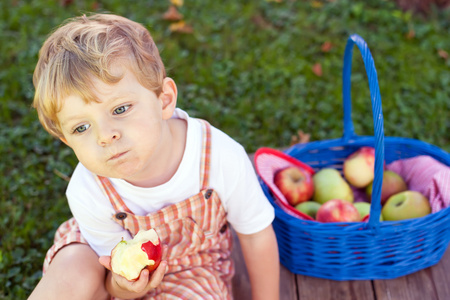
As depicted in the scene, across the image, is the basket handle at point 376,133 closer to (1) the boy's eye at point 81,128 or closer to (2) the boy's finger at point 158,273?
(2) the boy's finger at point 158,273

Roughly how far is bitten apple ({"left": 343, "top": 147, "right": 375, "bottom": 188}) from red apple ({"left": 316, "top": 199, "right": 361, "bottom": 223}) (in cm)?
30

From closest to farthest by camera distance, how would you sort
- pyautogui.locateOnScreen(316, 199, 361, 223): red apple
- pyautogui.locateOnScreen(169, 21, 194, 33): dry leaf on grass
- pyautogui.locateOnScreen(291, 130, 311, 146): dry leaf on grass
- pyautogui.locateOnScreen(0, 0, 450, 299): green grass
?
pyautogui.locateOnScreen(316, 199, 361, 223): red apple < pyautogui.locateOnScreen(0, 0, 450, 299): green grass < pyautogui.locateOnScreen(291, 130, 311, 146): dry leaf on grass < pyautogui.locateOnScreen(169, 21, 194, 33): dry leaf on grass

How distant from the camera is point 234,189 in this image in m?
1.77

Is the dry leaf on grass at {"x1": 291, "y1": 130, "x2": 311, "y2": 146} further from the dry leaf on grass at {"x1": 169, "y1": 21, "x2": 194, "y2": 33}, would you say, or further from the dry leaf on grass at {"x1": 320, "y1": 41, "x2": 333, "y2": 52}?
the dry leaf on grass at {"x1": 169, "y1": 21, "x2": 194, "y2": 33}

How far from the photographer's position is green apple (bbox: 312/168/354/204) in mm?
2249

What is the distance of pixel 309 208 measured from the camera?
2195 millimetres

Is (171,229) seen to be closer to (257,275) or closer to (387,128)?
(257,275)

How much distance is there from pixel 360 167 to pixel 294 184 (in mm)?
313

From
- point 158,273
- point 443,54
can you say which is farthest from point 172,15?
point 158,273

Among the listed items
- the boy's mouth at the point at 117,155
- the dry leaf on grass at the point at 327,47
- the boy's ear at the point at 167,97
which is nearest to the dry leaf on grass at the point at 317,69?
the dry leaf on grass at the point at 327,47

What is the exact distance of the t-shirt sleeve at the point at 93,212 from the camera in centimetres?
175

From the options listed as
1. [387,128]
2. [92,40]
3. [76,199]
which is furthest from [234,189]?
[387,128]

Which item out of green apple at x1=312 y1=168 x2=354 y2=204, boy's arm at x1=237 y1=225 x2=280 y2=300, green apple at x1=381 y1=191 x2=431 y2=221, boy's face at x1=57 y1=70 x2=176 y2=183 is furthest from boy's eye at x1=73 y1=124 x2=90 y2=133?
green apple at x1=381 y1=191 x2=431 y2=221

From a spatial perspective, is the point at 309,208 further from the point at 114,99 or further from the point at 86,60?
the point at 86,60
